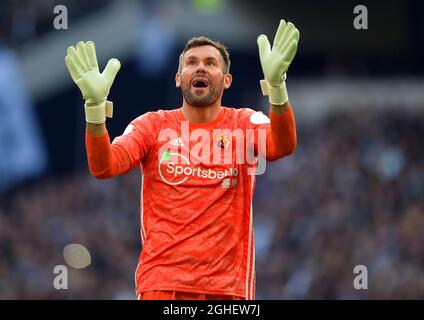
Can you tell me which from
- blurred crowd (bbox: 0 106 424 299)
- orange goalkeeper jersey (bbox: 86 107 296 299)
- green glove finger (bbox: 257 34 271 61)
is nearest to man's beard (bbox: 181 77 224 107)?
orange goalkeeper jersey (bbox: 86 107 296 299)

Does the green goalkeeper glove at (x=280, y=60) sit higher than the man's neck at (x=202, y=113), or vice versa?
the green goalkeeper glove at (x=280, y=60)

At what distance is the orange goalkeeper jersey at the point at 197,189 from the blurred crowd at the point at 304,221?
24.6 feet

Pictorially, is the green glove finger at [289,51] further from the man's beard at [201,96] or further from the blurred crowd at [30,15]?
the blurred crowd at [30,15]

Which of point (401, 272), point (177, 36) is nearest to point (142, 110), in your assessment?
point (177, 36)

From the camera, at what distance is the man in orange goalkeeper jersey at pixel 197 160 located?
7797 mm

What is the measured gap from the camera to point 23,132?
2223 centimetres

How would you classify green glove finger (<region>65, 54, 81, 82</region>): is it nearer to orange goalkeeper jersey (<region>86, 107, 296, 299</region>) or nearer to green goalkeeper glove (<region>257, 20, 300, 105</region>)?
orange goalkeeper jersey (<region>86, 107, 296, 299</region>)

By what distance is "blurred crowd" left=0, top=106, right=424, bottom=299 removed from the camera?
53.7ft

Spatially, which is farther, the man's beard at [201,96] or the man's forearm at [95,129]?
the man's beard at [201,96]

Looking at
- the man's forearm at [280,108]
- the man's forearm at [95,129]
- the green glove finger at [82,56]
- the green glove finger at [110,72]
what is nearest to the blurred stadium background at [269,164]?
the man's forearm at [280,108]

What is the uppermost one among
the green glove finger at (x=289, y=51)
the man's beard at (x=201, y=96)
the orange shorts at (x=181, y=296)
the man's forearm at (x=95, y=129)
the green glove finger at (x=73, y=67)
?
the green glove finger at (x=289, y=51)

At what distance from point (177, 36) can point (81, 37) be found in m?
2.59
